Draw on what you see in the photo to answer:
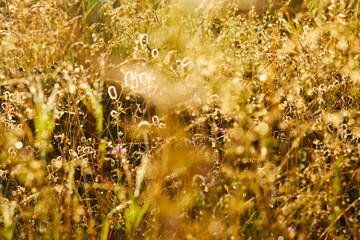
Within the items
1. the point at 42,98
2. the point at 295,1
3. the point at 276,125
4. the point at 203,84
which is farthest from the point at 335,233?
the point at 295,1

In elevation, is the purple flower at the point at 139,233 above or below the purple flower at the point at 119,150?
below

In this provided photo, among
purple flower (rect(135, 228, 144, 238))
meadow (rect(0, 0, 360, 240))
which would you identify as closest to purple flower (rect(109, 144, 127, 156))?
meadow (rect(0, 0, 360, 240))

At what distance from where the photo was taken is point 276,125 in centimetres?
156

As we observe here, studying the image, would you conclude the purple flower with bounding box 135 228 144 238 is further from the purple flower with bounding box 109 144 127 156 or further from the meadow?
the purple flower with bounding box 109 144 127 156

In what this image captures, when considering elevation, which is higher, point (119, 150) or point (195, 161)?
point (119, 150)

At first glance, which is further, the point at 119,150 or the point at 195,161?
the point at 195,161

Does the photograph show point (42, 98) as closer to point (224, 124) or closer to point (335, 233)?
point (224, 124)

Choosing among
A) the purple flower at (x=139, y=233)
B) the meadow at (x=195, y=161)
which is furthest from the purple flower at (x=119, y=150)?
the purple flower at (x=139, y=233)

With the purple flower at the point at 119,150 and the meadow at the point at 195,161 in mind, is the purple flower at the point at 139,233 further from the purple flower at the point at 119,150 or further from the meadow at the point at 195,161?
the purple flower at the point at 119,150

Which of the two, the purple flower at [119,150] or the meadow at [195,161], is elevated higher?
the purple flower at [119,150]

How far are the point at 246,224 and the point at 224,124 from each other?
1.89ft

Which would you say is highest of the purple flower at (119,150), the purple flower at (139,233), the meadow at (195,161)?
the purple flower at (119,150)

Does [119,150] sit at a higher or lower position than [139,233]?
higher

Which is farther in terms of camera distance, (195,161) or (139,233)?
(195,161)
